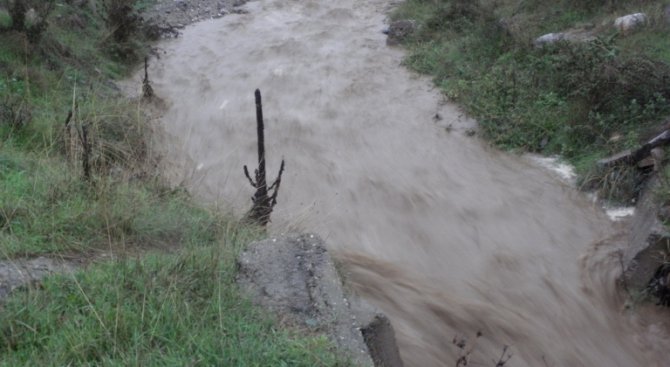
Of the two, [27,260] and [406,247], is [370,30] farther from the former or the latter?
[27,260]

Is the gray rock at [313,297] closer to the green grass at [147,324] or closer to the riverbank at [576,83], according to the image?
the green grass at [147,324]

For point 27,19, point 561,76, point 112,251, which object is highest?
point 27,19

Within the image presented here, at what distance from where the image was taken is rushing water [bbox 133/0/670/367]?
5316 mm

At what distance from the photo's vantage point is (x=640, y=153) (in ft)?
23.5

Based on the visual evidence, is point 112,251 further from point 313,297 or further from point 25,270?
point 313,297

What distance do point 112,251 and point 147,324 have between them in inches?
45.2

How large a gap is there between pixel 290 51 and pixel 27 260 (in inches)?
322

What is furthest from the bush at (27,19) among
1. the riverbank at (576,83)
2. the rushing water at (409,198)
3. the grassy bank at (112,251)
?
the riverbank at (576,83)

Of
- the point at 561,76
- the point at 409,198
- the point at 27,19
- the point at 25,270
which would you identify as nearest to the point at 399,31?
the point at 561,76

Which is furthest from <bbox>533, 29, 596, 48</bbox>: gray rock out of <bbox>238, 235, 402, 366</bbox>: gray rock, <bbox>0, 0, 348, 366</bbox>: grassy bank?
<bbox>238, 235, 402, 366</bbox>: gray rock

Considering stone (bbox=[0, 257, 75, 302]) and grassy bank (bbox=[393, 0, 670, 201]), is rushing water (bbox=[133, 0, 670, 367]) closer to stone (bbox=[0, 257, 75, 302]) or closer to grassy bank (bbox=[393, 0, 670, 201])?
grassy bank (bbox=[393, 0, 670, 201])

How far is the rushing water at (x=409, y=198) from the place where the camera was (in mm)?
5316

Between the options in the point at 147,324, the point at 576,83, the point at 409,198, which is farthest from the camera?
the point at 576,83

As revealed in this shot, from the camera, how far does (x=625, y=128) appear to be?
25.9ft
